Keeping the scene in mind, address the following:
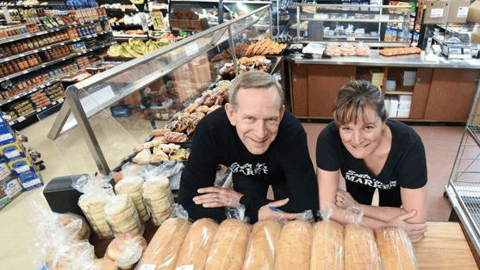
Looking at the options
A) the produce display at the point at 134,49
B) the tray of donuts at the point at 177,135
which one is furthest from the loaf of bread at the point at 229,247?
the produce display at the point at 134,49

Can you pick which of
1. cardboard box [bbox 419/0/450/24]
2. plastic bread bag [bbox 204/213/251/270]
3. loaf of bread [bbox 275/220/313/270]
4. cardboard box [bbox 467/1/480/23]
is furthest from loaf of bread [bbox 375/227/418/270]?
cardboard box [bbox 419/0/450/24]

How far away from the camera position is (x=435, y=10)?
173 inches

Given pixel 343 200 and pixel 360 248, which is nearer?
pixel 360 248

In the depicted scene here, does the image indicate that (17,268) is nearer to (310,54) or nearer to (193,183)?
(193,183)

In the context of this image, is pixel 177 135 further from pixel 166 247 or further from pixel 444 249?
pixel 444 249

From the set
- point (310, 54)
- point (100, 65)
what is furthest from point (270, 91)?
point (100, 65)

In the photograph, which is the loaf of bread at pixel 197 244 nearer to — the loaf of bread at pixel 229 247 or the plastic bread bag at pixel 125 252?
the loaf of bread at pixel 229 247

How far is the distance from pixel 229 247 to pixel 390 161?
0.96 m

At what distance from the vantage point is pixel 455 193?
2770mm

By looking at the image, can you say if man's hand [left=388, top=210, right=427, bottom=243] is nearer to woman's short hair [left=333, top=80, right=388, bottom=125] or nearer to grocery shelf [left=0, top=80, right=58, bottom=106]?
woman's short hair [left=333, top=80, right=388, bottom=125]

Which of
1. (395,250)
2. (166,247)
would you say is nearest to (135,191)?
(166,247)

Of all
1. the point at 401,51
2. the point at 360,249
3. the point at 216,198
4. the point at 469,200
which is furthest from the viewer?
the point at 401,51

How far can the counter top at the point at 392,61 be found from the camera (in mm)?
4071

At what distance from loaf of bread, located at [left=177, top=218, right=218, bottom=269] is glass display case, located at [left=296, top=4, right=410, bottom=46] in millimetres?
4453
